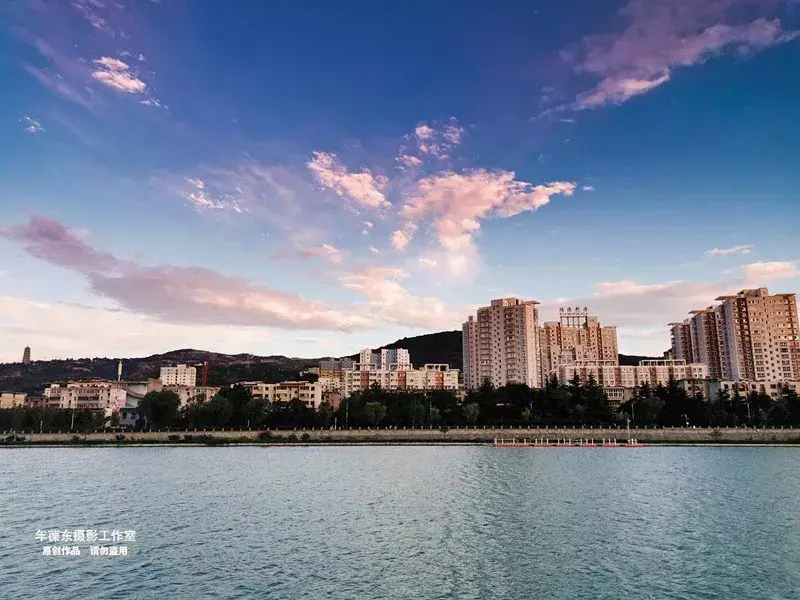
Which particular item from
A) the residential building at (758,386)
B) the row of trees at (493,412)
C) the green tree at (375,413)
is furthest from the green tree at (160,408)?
the residential building at (758,386)

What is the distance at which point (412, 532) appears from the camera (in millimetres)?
39406

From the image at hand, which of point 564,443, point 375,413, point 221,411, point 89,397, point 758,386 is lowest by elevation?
point 564,443

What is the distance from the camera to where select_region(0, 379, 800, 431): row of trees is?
15025 centimetres

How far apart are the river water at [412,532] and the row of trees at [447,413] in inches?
2901

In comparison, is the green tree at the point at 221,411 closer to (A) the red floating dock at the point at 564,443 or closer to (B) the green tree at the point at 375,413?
(B) the green tree at the point at 375,413

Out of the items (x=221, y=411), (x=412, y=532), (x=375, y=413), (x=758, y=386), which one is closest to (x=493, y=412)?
(x=375, y=413)

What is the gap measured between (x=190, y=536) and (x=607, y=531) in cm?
2660

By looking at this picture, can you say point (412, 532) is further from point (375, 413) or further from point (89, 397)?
point (89, 397)

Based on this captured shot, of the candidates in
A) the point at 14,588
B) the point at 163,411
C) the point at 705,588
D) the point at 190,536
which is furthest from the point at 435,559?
the point at 163,411

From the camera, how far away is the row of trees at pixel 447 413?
493 ft

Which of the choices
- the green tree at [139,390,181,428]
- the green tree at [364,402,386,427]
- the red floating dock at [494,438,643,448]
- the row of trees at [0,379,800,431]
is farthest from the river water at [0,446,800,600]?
the row of trees at [0,379,800,431]

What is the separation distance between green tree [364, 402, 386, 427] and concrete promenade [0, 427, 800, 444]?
13.4 feet

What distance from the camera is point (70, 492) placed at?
58406mm

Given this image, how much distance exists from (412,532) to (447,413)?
122 metres
